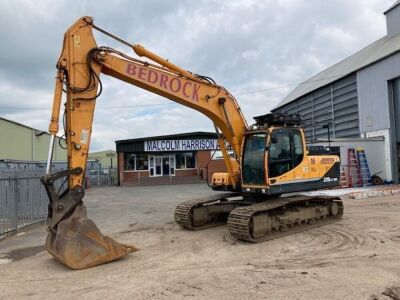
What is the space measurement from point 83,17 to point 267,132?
15.4 feet

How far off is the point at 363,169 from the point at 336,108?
640 centimetres

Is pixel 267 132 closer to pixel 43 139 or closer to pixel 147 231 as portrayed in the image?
pixel 147 231

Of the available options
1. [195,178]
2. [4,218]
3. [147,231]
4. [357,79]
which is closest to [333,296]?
[147,231]

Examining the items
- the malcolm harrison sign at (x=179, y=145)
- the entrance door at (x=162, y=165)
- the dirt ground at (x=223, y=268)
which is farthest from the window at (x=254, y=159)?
the entrance door at (x=162, y=165)

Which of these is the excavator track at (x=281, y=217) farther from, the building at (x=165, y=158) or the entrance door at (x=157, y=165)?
the entrance door at (x=157, y=165)

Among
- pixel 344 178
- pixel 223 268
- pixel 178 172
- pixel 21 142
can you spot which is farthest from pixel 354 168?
pixel 21 142

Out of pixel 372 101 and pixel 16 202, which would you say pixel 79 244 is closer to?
pixel 16 202

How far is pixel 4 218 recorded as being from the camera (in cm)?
1141

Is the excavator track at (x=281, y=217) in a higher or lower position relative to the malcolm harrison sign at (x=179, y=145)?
lower

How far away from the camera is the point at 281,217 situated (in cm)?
964

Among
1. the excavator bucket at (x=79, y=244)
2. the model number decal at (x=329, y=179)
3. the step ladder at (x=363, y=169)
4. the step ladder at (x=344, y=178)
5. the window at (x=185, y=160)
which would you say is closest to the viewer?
the excavator bucket at (x=79, y=244)

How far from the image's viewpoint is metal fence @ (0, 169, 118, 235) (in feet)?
37.7

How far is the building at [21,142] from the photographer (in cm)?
3628

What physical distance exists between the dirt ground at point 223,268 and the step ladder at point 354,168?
36.2 ft
